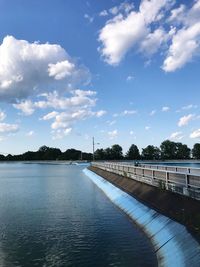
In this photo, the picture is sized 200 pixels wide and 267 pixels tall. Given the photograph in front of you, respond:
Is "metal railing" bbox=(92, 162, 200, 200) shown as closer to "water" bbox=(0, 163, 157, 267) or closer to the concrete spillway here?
the concrete spillway

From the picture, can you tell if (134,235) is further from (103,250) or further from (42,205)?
(42,205)

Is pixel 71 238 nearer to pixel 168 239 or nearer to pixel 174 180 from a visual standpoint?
pixel 168 239

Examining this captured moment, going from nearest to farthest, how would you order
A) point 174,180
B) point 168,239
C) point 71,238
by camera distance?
1. point 168,239
2. point 71,238
3. point 174,180

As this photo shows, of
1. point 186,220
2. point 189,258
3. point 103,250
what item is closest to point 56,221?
point 103,250

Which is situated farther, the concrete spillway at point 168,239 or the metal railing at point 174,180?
the metal railing at point 174,180

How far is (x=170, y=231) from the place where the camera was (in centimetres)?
1716

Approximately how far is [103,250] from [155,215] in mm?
5202

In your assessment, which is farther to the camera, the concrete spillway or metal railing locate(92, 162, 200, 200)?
metal railing locate(92, 162, 200, 200)

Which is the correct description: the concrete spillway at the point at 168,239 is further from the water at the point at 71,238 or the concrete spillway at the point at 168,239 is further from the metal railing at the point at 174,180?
the metal railing at the point at 174,180

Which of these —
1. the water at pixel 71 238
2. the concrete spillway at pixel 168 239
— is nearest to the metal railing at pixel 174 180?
the concrete spillway at pixel 168 239

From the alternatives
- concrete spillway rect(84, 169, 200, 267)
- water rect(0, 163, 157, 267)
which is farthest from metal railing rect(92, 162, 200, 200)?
water rect(0, 163, 157, 267)

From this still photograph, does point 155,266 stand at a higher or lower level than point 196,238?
lower

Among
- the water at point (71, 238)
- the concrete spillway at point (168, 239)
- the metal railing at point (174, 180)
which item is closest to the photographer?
the concrete spillway at point (168, 239)

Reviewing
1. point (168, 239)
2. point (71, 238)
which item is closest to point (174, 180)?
point (71, 238)
